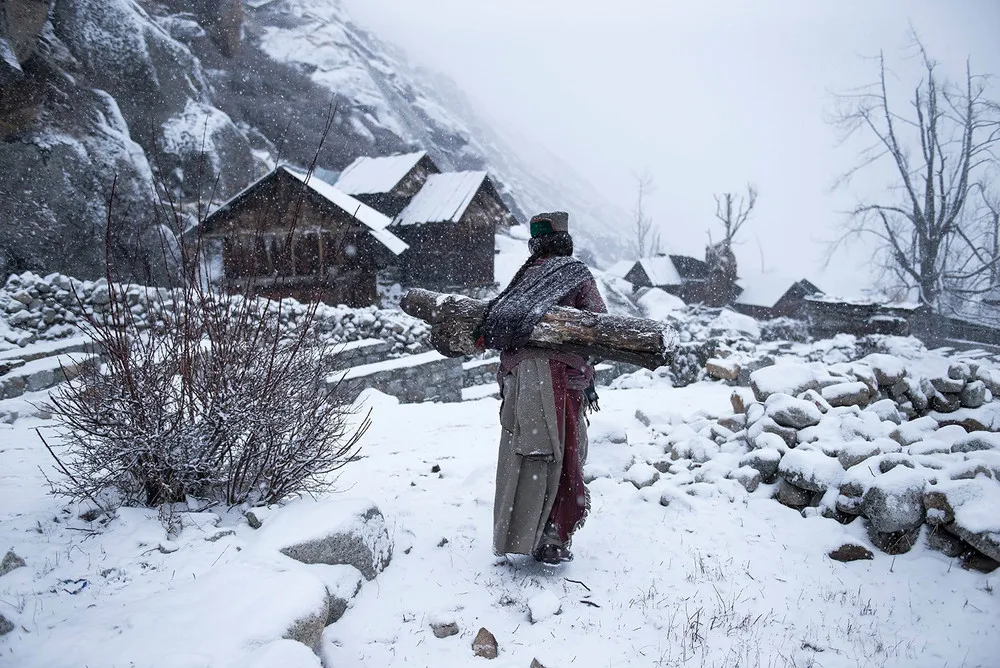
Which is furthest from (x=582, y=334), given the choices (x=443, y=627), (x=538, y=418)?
(x=443, y=627)

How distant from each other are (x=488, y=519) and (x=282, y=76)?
40.6 meters

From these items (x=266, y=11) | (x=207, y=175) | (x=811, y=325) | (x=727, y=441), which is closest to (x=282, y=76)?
(x=266, y=11)

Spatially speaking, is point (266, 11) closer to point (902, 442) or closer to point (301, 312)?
point (301, 312)

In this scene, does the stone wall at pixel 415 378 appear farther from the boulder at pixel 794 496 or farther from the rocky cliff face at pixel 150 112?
the boulder at pixel 794 496

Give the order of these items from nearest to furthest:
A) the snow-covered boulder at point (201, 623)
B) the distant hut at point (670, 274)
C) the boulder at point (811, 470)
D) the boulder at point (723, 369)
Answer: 1. the snow-covered boulder at point (201, 623)
2. the boulder at point (811, 470)
3. the boulder at point (723, 369)
4. the distant hut at point (670, 274)

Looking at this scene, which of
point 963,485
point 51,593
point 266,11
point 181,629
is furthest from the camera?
point 266,11

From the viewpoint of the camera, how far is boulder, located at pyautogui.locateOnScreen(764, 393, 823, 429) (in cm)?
454

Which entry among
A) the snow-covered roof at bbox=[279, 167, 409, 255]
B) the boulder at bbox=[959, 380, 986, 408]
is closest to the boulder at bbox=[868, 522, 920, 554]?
the boulder at bbox=[959, 380, 986, 408]

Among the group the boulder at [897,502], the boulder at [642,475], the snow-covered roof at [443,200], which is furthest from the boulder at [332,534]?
the snow-covered roof at [443,200]

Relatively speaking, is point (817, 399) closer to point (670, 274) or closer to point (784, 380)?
point (784, 380)

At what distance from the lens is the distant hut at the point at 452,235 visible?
20422 millimetres

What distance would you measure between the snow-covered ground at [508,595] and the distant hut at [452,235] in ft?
57.1

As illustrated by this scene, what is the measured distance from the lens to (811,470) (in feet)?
12.5

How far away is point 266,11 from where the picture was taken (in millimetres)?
40188
